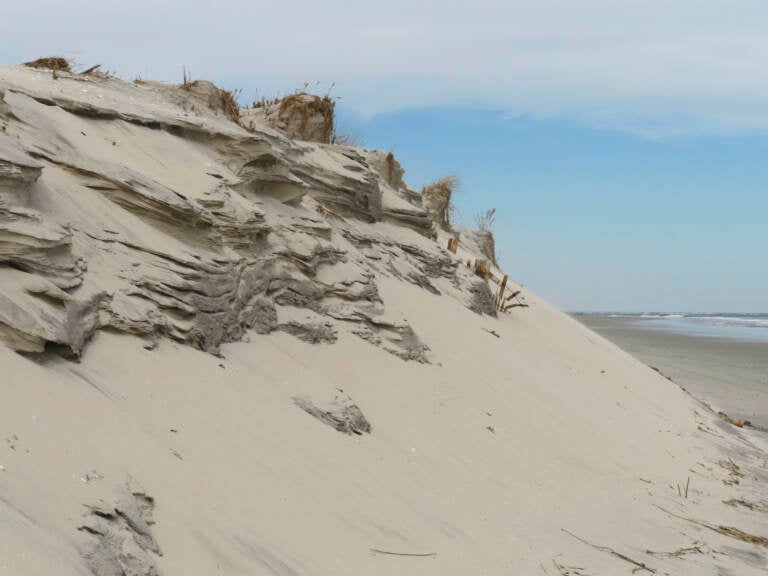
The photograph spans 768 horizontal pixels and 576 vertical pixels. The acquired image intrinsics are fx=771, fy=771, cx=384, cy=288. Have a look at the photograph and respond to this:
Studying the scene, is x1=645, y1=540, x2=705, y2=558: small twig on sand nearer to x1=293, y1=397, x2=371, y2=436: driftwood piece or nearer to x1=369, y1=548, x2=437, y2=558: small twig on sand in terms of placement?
x1=369, y1=548, x2=437, y2=558: small twig on sand

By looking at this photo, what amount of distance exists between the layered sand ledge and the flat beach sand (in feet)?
23.7

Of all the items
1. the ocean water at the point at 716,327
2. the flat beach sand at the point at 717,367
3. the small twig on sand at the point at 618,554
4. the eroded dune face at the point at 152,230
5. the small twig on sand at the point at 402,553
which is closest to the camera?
the small twig on sand at the point at 402,553

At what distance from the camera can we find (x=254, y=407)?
15.0 ft

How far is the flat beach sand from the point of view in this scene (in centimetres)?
1545

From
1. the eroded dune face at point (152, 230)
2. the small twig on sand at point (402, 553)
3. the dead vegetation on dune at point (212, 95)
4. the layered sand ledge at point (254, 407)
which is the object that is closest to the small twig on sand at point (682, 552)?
the layered sand ledge at point (254, 407)

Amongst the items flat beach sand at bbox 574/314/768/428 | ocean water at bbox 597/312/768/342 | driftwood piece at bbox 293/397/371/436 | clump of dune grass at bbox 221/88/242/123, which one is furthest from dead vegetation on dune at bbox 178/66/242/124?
ocean water at bbox 597/312/768/342

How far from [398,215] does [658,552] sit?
6.80 meters

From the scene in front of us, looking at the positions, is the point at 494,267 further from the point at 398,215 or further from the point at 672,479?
the point at 672,479

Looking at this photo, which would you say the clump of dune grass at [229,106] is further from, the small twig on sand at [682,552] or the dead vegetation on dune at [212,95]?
the small twig on sand at [682,552]

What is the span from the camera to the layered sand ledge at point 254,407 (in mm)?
3176

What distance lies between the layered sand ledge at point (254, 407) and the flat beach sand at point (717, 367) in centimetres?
724

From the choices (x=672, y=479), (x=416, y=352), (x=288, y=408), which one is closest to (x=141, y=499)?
(x=288, y=408)

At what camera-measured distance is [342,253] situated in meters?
7.42

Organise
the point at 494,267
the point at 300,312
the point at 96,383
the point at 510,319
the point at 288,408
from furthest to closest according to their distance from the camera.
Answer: the point at 494,267
the point at 510,319
the point at 300,312
the point at 288,408
the point at 96,383
